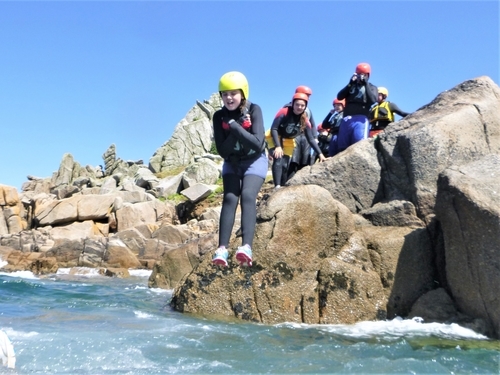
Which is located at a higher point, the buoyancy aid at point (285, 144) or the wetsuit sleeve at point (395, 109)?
the wetsuit sleeve at point (395, 109)

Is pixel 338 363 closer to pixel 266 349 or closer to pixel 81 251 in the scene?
pixel 266 349

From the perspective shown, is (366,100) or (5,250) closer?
(366,100)

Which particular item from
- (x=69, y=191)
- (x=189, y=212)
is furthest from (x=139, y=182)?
(x=189, y=212)

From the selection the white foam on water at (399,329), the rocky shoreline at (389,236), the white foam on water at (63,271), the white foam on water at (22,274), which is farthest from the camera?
the white foam on water at (63,271)

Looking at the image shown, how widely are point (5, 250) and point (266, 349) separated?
17.2m

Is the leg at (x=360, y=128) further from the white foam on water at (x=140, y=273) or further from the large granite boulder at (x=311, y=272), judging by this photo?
the white foam on water at (x=140, y=273)

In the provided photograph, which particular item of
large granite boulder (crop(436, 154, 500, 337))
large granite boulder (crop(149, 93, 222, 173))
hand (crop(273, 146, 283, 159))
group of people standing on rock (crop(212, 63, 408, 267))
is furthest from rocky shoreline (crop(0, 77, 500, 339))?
large granite boulder (crop(149, 93, 222, 173))

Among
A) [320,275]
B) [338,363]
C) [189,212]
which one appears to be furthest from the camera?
[189,212]

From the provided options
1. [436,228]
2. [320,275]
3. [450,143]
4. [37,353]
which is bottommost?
[37,353]

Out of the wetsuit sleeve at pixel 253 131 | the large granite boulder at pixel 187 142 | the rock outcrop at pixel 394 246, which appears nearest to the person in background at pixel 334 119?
the rock outcrop at pixel 394 246

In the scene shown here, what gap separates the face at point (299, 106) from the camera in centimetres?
859

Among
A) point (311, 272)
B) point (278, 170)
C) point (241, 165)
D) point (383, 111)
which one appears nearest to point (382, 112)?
point (383, 111)

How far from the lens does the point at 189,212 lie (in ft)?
86.5

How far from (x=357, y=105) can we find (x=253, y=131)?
15.5 ft
